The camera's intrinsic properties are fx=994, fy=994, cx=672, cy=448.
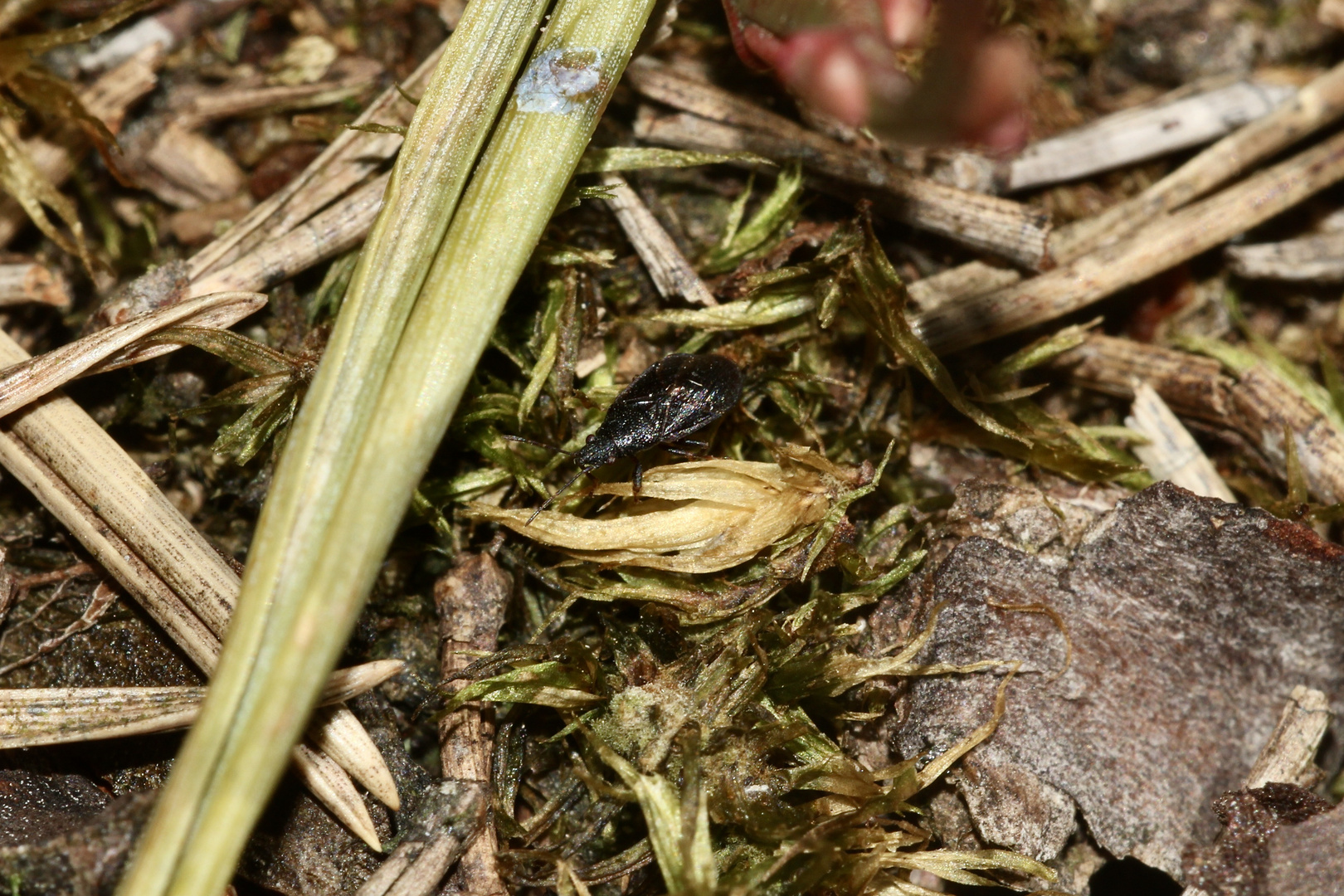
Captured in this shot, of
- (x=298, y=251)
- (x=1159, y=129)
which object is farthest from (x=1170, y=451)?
(x=298, y=251)

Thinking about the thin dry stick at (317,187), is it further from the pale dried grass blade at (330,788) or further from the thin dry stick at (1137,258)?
the thin dry stick at (1137,258)

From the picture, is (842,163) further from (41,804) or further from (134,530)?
(41,804)

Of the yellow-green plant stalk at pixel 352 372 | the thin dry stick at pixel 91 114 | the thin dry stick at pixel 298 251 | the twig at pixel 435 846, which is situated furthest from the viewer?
the thin dry stick at pixel 91 114

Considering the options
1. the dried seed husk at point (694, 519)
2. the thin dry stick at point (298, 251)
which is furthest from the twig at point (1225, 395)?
the thin dry stick at point (298, 251)

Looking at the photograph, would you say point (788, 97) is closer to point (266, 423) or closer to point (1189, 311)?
point (1189, 311)

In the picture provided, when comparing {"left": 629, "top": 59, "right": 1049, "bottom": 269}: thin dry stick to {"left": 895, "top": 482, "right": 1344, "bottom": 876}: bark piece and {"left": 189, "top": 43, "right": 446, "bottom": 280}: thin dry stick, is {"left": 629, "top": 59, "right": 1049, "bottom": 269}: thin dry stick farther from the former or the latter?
{"left": 895, "top": 482, "right": 1344, "bottom": 876}: bark piece

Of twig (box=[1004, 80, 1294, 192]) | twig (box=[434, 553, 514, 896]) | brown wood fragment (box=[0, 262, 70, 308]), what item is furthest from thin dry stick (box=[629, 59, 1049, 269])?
brown wood fragment (box=[0, 262, 70, 308])

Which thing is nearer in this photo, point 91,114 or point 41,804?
point 41,804
